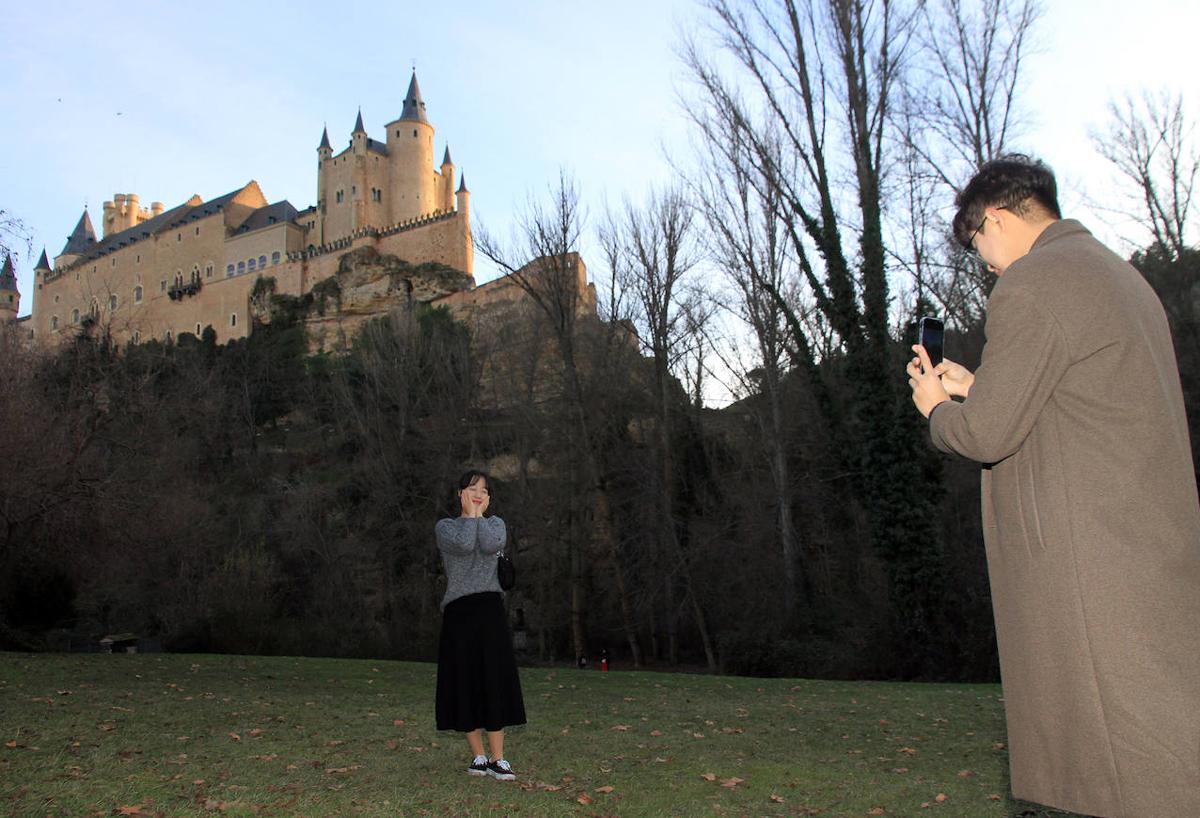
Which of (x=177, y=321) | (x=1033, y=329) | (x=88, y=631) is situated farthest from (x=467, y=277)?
(x=1033, y=329)

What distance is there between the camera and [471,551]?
544cm

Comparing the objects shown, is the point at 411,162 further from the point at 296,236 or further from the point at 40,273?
the point at 40,273

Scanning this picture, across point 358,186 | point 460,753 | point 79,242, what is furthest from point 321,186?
point 460,753

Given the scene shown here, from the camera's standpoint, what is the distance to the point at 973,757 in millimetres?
6922

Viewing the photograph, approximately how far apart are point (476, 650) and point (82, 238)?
96.3m

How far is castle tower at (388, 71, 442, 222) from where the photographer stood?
6781cm

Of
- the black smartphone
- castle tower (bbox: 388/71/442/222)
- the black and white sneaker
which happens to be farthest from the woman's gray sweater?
castle tower (bbox: 388/71/442/222)

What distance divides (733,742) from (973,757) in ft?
6.11

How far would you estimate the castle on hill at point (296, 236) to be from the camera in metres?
64.2

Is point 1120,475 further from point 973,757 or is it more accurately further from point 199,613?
point 199,613

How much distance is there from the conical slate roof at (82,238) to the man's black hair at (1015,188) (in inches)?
3803

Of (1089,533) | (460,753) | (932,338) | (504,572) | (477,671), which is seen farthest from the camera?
(460,753)

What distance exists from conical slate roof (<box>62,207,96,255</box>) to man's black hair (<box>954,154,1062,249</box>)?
96.6 meters

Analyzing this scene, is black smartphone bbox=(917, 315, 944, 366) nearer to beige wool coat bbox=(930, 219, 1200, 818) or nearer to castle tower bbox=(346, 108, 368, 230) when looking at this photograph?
beige wool coat bbox=(930, 219, 1200, 818)
